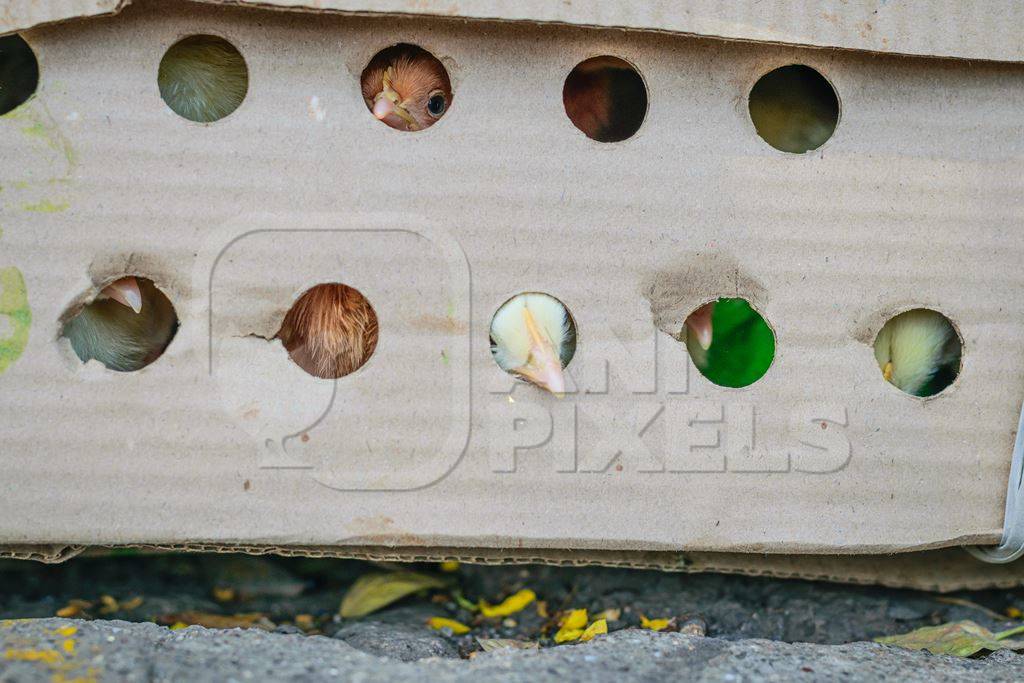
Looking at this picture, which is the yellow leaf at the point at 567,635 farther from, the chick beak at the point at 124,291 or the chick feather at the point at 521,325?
the chick beak at the point at 124,291

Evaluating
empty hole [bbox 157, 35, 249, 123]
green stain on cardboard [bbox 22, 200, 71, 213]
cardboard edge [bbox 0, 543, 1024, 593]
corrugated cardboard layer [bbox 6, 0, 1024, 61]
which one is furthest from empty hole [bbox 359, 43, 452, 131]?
cardboard edge [bbox 0, 543, 1024, 593]

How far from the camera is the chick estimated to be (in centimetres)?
94

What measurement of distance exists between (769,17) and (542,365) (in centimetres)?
41

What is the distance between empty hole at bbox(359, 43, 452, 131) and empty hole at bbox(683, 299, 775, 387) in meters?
0.42

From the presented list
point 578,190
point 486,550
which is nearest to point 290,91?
point 578,190

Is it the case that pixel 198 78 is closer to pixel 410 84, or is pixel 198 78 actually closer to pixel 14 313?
pixel 410 84

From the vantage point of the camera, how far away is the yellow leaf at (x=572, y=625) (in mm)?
1081

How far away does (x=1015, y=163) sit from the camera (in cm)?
98

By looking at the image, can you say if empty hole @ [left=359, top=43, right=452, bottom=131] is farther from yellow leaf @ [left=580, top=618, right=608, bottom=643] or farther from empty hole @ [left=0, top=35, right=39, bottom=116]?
yellow leaf @ [left=580, top=618, right=608, bottom=643]

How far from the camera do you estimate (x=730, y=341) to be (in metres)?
1.12

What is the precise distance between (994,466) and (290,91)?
0.84m

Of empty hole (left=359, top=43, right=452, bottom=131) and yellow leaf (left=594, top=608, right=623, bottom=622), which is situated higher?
empty hole (left=359, top=43, right=452, bottom=131)

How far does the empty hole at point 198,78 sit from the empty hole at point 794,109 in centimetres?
66

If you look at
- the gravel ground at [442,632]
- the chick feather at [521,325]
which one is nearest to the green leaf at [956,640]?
the gravel ground at [442,632]
